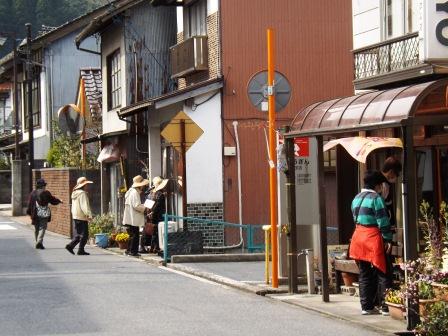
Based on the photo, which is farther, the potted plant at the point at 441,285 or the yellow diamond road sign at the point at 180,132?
the yellow diamond road sign at the point at 180,132

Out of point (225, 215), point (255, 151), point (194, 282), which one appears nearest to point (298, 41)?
point (255, 151)

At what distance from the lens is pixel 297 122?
47.4 feet

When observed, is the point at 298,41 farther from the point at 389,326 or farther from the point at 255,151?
the point at 389,326

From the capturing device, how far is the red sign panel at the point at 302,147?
1561cm

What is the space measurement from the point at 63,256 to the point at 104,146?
10986mm

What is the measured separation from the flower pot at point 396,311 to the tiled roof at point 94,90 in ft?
82.5

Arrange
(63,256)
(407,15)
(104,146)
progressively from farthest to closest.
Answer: (104,146), (63,256), (407,15)

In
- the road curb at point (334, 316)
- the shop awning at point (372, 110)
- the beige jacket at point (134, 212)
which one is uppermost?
the shop awning at point (372, 110)

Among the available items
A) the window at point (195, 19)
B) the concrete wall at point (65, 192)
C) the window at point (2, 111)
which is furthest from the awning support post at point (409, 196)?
the window at point (2, 111)

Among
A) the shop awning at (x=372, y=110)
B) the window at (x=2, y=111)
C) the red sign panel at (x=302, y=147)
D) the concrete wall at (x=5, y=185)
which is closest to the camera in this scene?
the shop awning at (x=372, y=110)

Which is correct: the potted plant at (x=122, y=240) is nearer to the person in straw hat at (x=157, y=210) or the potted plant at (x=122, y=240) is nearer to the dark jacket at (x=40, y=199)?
the person in straw hat at (x=157, y=210)

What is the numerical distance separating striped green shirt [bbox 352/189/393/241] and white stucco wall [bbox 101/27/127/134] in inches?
729

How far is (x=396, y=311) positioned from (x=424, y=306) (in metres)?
1.19

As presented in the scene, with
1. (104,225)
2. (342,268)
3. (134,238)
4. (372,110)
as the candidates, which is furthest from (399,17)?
(104,225)
